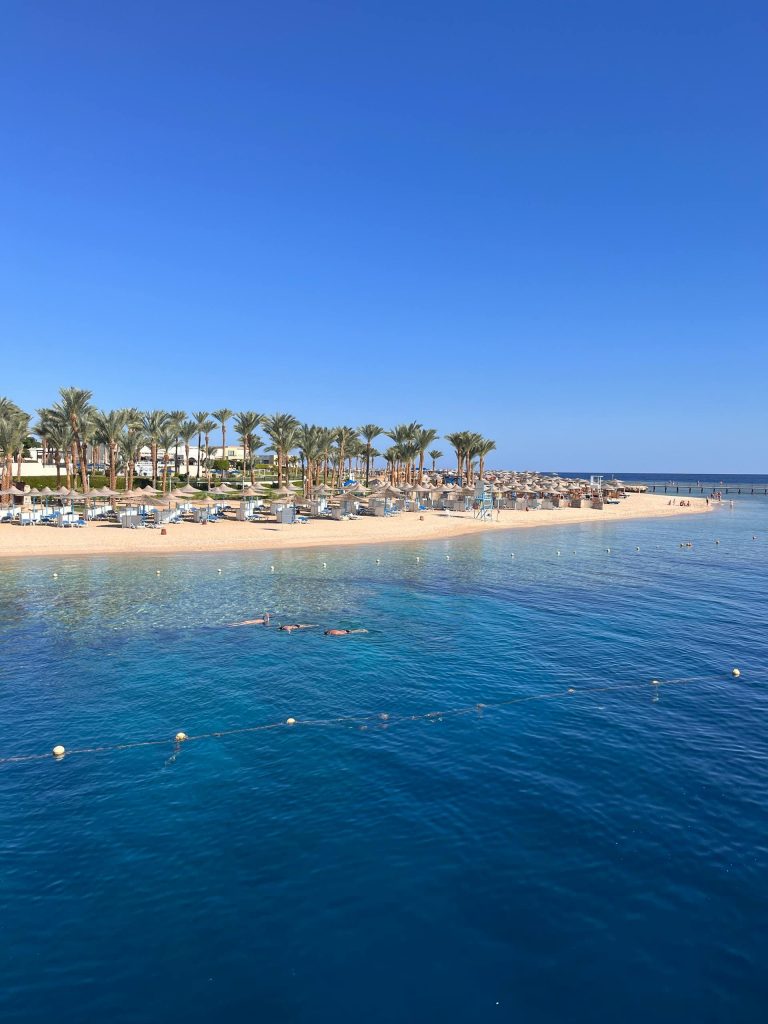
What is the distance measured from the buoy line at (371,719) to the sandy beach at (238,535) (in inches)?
991

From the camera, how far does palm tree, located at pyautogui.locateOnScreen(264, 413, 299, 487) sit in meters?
64.2

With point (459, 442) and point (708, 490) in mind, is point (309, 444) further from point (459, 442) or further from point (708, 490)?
point (708, 490)

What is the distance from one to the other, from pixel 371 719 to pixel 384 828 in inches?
172

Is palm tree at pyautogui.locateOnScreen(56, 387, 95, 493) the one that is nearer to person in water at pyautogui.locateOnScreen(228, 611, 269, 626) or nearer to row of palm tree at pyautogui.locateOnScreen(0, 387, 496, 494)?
row of palm tree at pyautogui.locateOnScreen(0, 387, 496, 494)

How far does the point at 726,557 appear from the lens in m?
41.2

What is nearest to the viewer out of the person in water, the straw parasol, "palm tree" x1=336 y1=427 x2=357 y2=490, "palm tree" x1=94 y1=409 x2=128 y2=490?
the person in water

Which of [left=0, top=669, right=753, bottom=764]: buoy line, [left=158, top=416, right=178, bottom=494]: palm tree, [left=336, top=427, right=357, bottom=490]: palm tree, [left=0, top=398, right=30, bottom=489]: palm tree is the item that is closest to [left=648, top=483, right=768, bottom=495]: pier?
[left=336, top=427, right=357, bottom=490]: palm tree

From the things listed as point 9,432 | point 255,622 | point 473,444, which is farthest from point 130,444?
point 473,444

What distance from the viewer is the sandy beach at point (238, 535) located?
36344mm

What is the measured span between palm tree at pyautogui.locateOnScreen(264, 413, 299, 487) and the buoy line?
167 feet

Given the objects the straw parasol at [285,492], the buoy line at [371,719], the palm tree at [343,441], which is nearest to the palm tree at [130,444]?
the straw parasol at [285,492]

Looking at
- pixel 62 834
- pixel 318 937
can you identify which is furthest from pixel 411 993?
pixel 62 834

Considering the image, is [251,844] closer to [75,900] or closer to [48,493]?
[75,900]

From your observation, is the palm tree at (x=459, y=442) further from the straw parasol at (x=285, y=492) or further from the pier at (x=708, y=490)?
the pier at (x=708, y=490)
